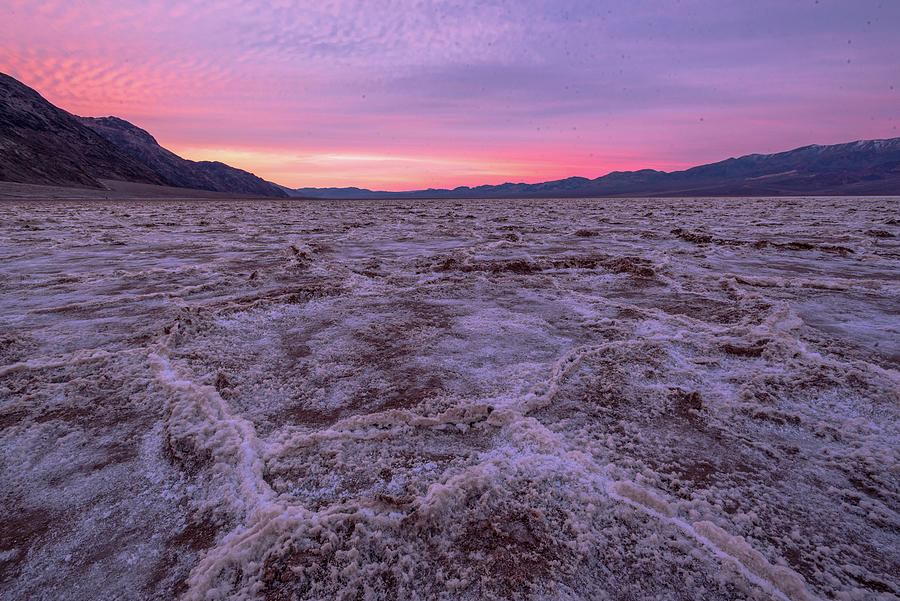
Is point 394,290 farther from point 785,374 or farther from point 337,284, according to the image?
point 785,374

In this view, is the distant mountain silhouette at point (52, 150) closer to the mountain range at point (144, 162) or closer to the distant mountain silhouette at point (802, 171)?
the mountain range at point (144, 162)

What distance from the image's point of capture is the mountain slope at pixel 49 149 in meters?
34.1

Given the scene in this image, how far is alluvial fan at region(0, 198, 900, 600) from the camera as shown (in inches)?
36.2

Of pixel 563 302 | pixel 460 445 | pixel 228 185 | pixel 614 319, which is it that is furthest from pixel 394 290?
pixel 228 185

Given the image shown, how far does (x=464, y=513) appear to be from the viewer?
107 centimetres

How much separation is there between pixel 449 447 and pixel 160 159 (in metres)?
111

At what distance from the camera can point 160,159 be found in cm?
8869

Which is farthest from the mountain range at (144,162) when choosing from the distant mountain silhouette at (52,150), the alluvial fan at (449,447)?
the alluvial fan at (449,447)

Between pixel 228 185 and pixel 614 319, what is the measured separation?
12174 centimetres

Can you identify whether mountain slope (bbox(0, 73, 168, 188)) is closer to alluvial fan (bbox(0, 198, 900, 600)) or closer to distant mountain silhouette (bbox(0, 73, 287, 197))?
distant mountain silhouette (bbox(0, 73, 287, 197))

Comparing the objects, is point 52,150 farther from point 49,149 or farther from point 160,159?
point 160,159

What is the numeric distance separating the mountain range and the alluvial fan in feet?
140

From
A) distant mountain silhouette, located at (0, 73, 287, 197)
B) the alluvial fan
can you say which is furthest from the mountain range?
the alluvial fan

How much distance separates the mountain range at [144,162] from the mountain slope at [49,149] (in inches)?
3.1
